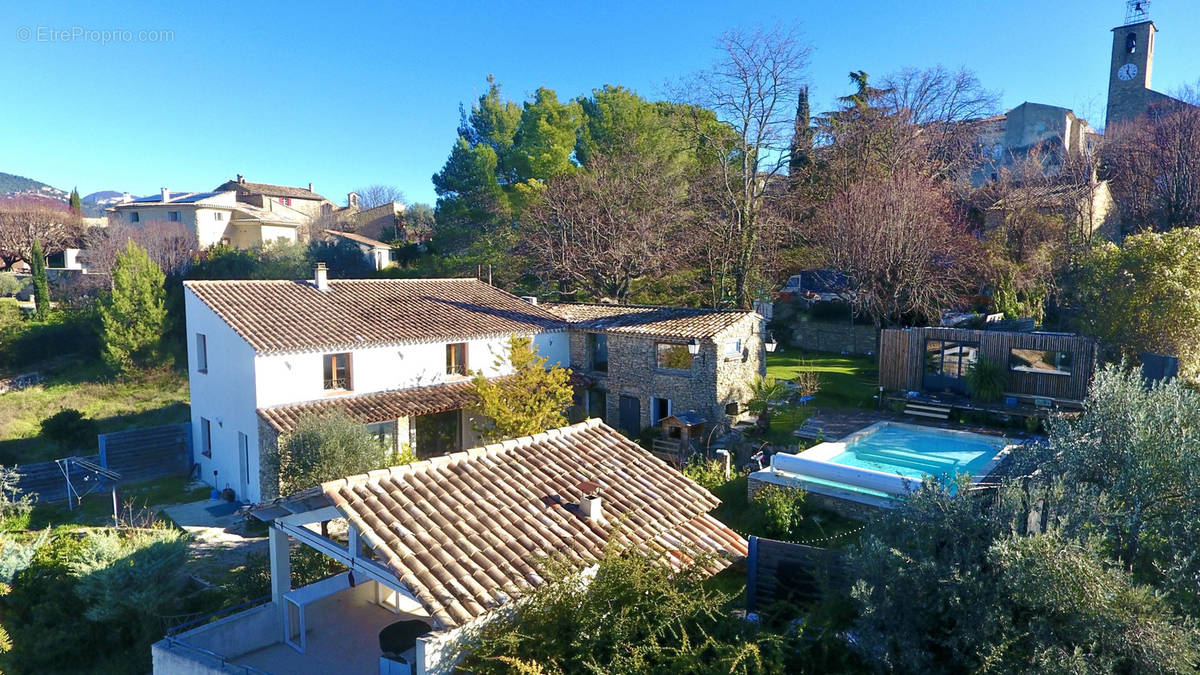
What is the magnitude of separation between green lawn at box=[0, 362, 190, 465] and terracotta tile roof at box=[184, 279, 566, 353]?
A: 10381 millimetres

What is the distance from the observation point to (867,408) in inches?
923

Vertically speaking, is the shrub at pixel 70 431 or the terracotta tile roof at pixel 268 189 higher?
the terracotta tile roof at pixel 268 189

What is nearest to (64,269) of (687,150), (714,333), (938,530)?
(687,150)

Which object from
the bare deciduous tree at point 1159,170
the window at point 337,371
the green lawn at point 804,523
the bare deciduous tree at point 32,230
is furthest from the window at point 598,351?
the bare deciduous tree at point 32,230

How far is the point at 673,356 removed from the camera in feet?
76.6

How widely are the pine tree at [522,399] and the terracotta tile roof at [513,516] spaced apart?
8.43m

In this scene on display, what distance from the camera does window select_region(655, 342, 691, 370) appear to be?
23.1 m

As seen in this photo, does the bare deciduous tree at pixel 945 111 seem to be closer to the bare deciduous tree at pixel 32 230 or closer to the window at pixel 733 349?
the window at pixel 733 349

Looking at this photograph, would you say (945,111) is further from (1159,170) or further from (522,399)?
(522,399)

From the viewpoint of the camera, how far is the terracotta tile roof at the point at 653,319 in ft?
Result: 75.4

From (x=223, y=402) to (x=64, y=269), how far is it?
36.5 m

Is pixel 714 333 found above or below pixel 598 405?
above

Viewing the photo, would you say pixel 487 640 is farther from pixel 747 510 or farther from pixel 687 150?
pixel 687 150

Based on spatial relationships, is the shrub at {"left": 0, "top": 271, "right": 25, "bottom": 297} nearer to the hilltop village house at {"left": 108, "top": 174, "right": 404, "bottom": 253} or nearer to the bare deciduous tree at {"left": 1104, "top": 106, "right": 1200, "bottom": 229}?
the hilltop village house at {"left": 108, "top": 174, "right": 404, "bottom": 253}
